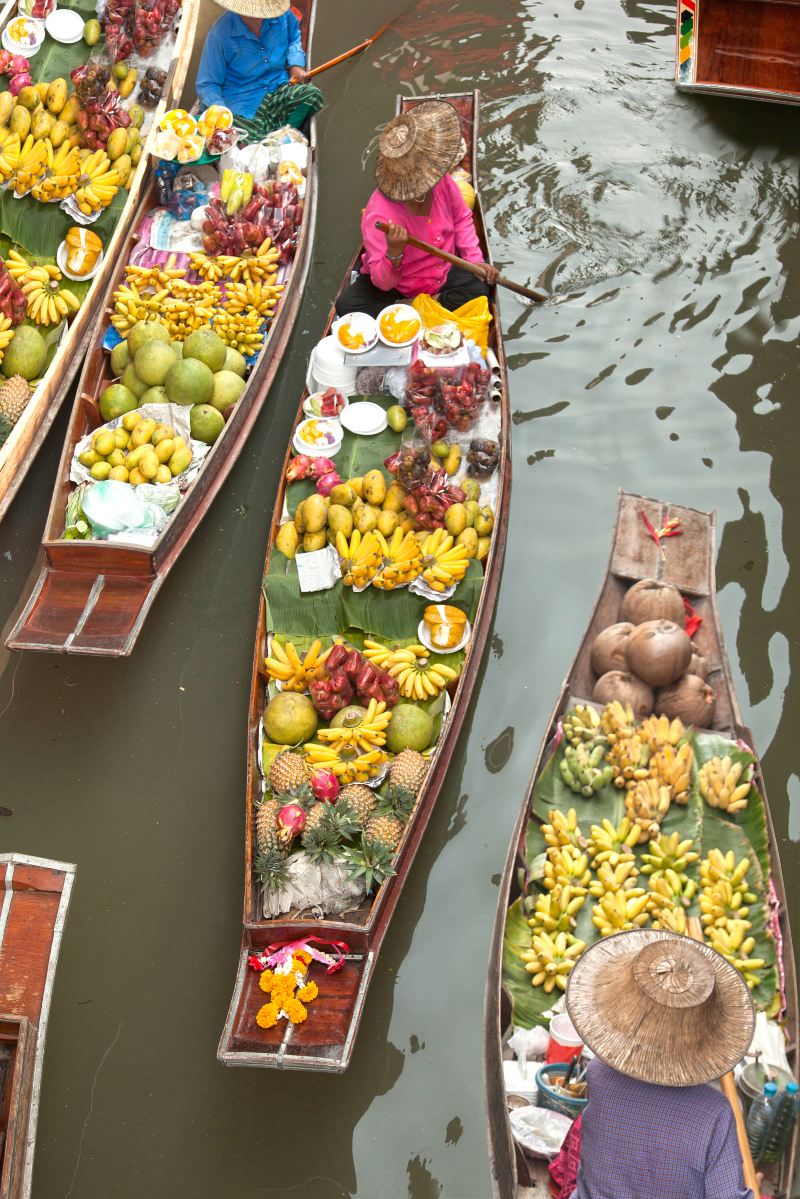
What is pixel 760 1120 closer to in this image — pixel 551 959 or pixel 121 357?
pixel 551 959

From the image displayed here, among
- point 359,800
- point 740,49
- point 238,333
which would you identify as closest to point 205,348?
point 238,333

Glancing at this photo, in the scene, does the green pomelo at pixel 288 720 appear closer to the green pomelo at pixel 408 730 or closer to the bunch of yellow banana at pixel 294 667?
the bunch of yellow banana at pixel 294 667

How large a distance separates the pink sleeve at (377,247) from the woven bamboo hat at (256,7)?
2.03 metres

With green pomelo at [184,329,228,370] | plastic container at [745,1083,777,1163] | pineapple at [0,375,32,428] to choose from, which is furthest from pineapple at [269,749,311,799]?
pineapple at [0,375,32,428]

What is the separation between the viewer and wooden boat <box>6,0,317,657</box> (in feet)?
18.6

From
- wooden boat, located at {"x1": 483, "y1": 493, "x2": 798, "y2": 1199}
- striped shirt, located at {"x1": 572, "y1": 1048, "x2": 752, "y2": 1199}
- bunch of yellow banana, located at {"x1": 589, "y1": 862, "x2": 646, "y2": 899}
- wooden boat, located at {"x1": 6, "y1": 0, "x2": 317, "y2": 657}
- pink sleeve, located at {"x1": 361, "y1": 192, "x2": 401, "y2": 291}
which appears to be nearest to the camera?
striped shirt, located at {"x1": 572, "y1": 1048, "x2": 752, "y2": 1199}

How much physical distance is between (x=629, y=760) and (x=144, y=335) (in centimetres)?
382

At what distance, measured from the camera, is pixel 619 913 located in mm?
4609

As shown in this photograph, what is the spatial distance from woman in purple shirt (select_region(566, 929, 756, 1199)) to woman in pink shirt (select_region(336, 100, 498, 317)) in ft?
14.6

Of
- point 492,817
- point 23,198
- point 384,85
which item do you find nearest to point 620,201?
point 384,85

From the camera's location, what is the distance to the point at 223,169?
780 cm

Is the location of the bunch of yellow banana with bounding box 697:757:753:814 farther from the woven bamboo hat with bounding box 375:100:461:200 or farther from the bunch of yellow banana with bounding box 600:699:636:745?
the woven bamboo hat with bounding box 375:100:461:200

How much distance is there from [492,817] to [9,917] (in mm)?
2409

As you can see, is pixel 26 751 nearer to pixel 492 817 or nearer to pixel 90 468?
pixel 90 468
